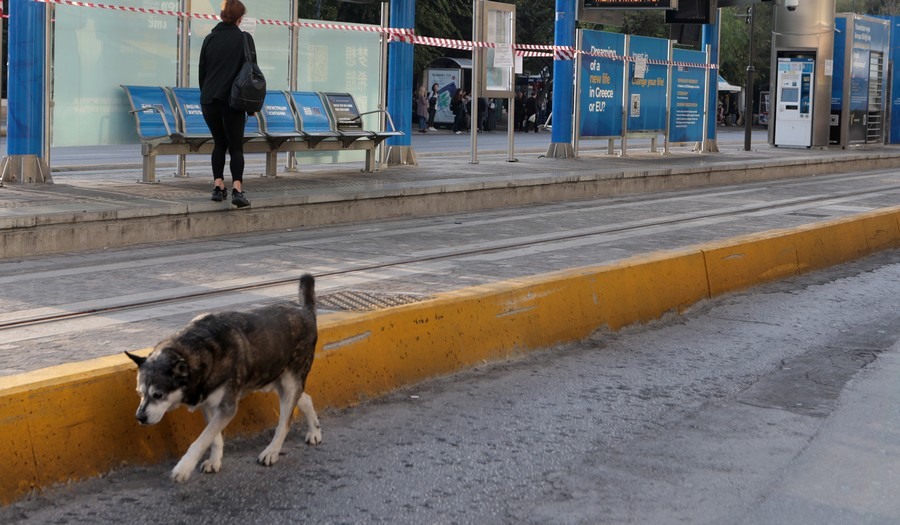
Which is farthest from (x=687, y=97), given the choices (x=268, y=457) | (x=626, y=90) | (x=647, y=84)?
(x=268, y=457)

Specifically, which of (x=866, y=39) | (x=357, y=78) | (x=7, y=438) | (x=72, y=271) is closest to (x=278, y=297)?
(x=72, y=271)

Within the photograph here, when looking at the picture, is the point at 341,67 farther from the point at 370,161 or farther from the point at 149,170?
the point at 149,170

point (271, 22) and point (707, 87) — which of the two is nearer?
point (271, 22)

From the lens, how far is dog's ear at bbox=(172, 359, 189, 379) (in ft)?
13.7

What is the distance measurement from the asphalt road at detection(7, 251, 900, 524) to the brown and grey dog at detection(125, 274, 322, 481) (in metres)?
0.15

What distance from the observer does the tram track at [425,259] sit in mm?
7250

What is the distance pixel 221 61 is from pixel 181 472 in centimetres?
748

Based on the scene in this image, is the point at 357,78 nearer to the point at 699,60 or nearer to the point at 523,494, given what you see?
the point at 699,60

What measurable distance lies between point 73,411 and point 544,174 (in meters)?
13.1

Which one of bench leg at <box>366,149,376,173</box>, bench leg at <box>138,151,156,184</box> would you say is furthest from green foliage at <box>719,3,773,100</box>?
bench leg at <box>138,151,156,184</box>

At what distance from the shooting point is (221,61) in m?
11.4

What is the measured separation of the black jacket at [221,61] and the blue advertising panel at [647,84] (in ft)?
41.4

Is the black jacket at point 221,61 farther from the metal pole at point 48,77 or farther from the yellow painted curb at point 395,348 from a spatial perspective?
the yellow painted curb at point 395,348

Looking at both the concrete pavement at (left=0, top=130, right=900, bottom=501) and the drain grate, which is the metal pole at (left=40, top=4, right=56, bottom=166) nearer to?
the concrete pavement at (left=0, top=130, right=900, bottom=501)
